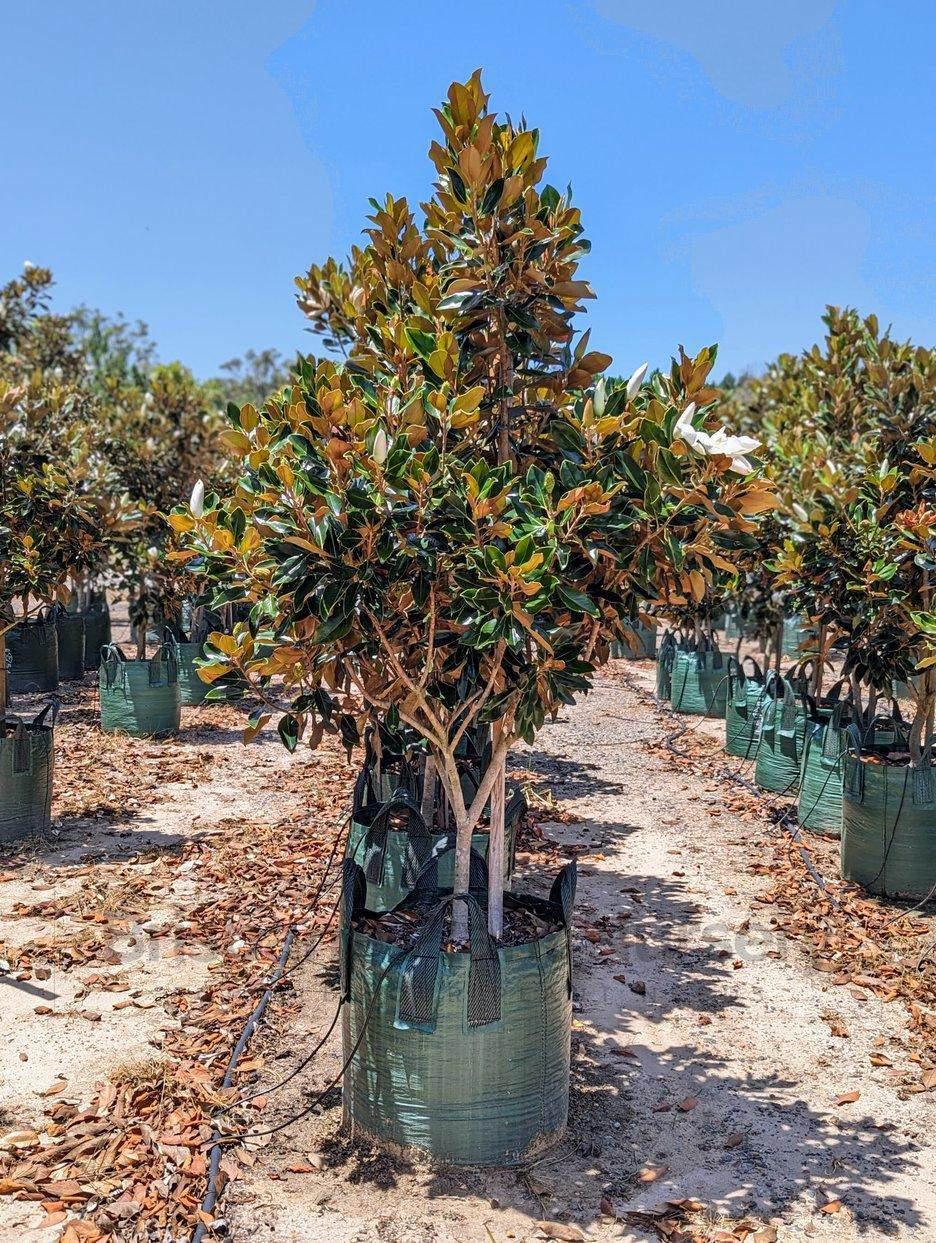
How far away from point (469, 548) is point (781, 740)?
6092 millimetres

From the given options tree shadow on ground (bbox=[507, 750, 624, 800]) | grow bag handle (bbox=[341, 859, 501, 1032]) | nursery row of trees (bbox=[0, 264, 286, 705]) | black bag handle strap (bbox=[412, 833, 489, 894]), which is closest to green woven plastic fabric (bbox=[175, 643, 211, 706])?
nursery row of trees (bbox=[0, 264, 286, 705])

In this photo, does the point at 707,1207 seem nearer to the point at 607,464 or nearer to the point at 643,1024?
the point at 643,1024

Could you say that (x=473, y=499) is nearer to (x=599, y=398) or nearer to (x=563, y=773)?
(x=599, y=398)

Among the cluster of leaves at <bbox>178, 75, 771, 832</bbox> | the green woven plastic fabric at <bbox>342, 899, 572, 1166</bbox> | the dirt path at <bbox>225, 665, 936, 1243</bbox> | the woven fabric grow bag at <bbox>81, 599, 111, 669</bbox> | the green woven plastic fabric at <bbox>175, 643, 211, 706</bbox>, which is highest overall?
the cluster of leaves at <bbox>178, 75, 771, 832</bbox>

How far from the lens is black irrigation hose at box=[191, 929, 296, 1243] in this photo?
10.3 feet

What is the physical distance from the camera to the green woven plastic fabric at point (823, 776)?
718cm

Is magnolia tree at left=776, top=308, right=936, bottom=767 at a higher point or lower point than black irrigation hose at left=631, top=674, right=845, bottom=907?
higher

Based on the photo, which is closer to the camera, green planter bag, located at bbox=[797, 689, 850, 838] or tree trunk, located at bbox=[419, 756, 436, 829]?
tree trunk, located at bbox=[419, 756, 436, 829]

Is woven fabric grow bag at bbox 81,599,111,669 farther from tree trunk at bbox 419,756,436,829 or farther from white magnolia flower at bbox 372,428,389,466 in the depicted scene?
white magnolia flower at bbox 372,428,389,466

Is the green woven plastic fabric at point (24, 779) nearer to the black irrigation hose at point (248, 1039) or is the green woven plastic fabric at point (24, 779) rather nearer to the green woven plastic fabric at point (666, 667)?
the black irrigation hose at point (248, 1039)

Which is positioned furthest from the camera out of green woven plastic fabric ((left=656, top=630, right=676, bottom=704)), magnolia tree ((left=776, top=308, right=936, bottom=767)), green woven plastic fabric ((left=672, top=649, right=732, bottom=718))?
green woven plastic fabric ((left=656, top=630, right=676, bottom=704))

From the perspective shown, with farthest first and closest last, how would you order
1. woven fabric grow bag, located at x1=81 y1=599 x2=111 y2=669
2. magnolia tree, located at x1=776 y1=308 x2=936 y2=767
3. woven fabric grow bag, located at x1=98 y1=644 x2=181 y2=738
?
woven fabric grow bag, located at x1=81 y1=599 x2=111 y2=669 < woven fabric grow bag, located at x1=98 y1=644 x2=181 y2=738 < magnolia tree, located at x1=776 y1=308 x2=936 y2=767

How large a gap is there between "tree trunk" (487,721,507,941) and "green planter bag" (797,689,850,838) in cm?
404

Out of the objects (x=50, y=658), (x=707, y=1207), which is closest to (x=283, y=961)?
(x=707, y=1207)
